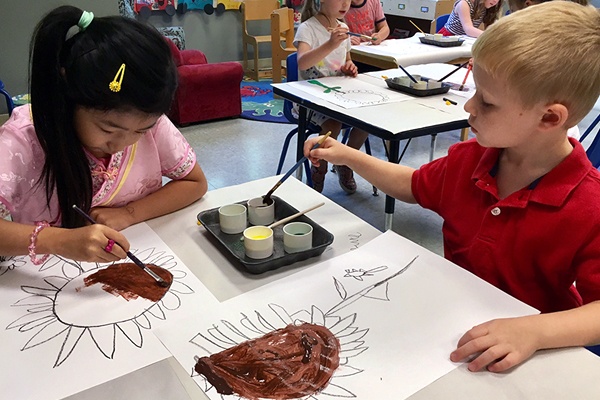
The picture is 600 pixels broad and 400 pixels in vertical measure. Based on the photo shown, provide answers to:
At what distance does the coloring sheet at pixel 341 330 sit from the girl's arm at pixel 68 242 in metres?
0.17

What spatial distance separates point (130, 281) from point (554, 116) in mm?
752

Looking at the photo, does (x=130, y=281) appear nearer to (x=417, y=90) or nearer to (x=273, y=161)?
(x=417, y=90)

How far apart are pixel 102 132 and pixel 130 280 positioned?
295 millimetres

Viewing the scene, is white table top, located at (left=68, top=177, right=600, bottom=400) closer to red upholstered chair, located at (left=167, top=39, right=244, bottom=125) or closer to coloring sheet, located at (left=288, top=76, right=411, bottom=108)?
coloring sheet, located at (left=288, top=76, right=411, bottom=108)

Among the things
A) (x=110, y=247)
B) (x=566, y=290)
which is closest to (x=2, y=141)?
(x=110, y=247)

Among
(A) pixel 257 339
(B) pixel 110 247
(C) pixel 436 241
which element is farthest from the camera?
(C) pixel 436 241

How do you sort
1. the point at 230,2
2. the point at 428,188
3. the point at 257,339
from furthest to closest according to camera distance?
the point at 230,2, the point at 428,188, the point at 257,339

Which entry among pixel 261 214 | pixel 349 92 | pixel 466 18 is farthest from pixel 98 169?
pixel 466 18

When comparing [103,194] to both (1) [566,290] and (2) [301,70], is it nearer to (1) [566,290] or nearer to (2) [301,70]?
(1) [566,290]

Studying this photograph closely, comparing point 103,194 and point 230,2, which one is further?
point 230,2

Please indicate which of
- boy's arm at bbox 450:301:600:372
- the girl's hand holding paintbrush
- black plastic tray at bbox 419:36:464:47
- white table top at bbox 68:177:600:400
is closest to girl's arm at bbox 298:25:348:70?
the girl's hand holding paintbrush

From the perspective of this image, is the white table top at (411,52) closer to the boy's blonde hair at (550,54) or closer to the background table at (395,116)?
the background table at (395,116)

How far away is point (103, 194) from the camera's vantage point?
3.56ft

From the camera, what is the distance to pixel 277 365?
2.19 feet
